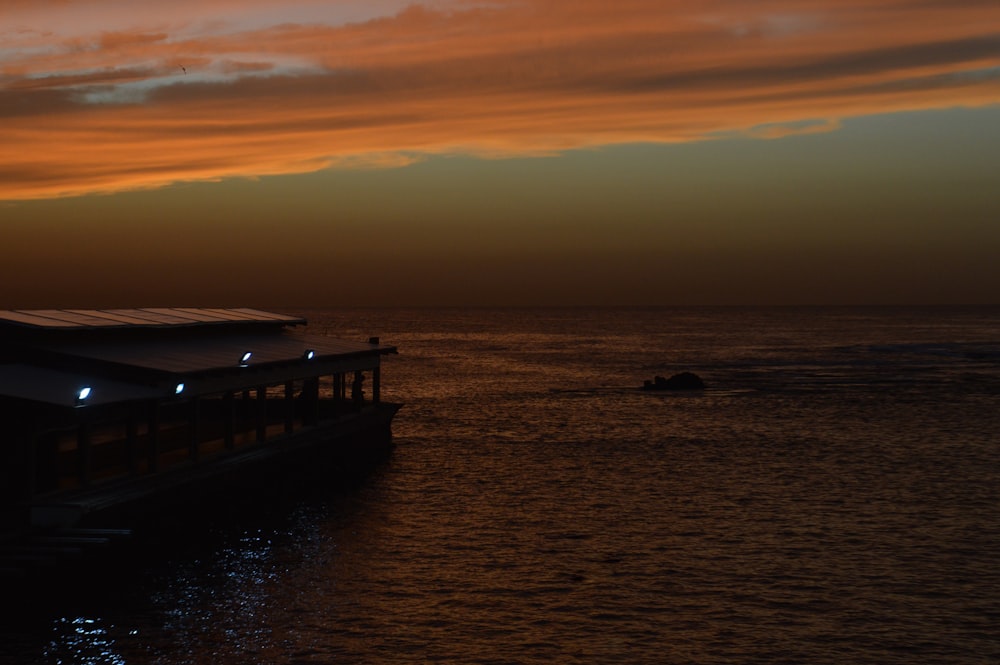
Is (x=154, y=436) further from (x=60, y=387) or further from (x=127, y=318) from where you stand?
(x=127, y=318)

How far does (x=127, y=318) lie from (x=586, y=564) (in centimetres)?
1990

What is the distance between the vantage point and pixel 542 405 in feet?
268

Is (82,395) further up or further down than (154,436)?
further up

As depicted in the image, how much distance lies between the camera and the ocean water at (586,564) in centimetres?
2236

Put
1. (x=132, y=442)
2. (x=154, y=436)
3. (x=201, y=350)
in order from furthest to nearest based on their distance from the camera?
(x=201, y=350) → (x=154, y=436) → (x=132, y=442)

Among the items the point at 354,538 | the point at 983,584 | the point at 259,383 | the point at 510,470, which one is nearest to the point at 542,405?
the point at 510,470

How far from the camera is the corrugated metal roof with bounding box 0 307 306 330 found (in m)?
32.4

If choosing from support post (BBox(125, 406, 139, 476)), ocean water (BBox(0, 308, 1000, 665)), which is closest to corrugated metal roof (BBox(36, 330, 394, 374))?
support post (BBox(125, 406, 139, 476))

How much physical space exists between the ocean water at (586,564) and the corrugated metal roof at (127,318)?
7.28 meters

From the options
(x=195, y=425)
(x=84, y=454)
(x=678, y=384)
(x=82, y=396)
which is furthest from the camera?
(x=678, y=384)

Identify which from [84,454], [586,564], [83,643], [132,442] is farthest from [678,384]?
[83,643]

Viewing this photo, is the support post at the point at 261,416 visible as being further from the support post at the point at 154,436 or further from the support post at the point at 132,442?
the support post at the point at 132,442

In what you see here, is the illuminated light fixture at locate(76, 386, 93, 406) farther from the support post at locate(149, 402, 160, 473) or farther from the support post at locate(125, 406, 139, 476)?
the support post at locate(149, 402, 160, 473)

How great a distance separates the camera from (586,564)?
1148 inches
